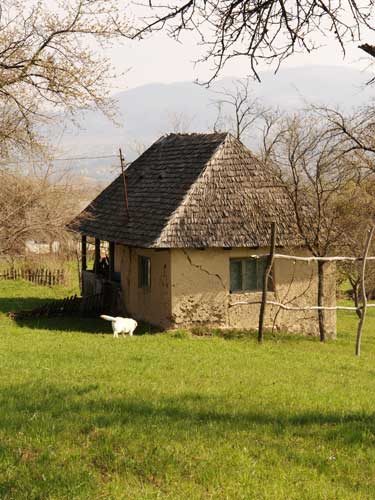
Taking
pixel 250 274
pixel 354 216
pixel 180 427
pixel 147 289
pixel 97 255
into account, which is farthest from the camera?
pixel 97 255

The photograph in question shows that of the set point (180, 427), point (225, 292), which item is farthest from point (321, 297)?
point (180, 427)

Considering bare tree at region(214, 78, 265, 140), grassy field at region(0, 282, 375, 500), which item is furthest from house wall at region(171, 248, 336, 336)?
bare tree at region(214, 78, 265, 140)

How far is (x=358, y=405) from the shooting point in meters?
9.38

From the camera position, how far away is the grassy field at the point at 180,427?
5.96 m

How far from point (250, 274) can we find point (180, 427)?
1314cm

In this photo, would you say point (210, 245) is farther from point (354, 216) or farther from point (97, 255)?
point (97, 255)

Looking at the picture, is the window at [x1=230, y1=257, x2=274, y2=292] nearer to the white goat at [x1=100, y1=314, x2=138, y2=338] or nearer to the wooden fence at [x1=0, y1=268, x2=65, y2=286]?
the white goat at [x1=100, y1=314, x2=138, y2=338]

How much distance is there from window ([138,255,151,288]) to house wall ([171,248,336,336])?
162 cm

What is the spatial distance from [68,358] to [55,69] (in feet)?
27.8

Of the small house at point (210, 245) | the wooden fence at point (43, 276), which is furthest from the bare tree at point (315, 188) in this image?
the wooden fence at point (43, 276)

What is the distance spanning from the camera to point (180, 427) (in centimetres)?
760

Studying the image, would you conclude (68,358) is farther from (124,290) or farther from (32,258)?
(32,258)

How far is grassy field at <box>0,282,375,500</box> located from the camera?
5.96 metres

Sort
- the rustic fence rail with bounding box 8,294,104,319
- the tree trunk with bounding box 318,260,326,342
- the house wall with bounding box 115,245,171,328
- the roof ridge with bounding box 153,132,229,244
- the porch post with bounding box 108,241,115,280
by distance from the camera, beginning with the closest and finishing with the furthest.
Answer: the roof ridge with bounding box 153,132,229,244, the house wall with bounding box 115,245,171,328, the tree trunk with bounding box 318,260,326,342, the rustic fence rail with bounding box 8,294,104,319, the porch post with bounding box 108,241,115,280
